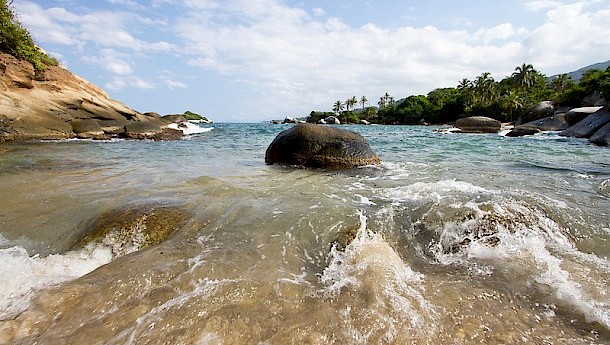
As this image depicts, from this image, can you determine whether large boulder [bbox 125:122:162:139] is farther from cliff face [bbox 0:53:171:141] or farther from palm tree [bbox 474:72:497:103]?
palm tree [bbox 474:72:497:103]

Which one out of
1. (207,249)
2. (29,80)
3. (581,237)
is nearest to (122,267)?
(207,249)

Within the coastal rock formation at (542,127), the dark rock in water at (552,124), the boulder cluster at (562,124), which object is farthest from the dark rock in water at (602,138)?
the dark rock in water at (552,124)

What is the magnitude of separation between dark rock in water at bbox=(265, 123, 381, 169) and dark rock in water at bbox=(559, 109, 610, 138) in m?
19.0

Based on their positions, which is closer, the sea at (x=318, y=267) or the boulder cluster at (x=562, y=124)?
the sea at (x=318, y=267)

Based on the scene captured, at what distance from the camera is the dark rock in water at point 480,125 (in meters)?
33.2

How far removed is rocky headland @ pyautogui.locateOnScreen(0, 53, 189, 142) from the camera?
16344 millimetres

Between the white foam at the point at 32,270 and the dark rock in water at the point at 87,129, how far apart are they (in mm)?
18991

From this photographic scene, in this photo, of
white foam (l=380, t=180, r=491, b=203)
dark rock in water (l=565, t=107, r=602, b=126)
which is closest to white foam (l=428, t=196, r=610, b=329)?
white foam (l=380, t=180, r=491, b=203)

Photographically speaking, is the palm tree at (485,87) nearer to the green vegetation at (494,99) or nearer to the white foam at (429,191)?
the green vegetation at (494,99)

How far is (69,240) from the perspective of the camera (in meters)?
4.07

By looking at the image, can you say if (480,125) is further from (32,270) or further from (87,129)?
(32,270)

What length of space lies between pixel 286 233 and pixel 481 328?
241 centimetres

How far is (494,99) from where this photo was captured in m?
58.8

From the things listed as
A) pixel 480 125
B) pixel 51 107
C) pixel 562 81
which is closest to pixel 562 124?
pixel 480 125
